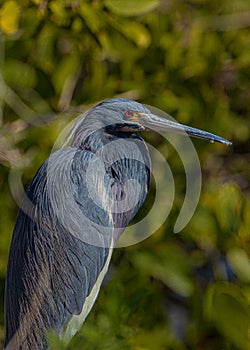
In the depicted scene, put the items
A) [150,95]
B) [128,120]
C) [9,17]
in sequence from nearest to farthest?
[128,120] < [9,17] < [150,95]

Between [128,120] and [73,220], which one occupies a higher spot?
[128,120]

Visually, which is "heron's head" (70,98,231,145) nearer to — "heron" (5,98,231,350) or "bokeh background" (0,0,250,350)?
"heron" (5,98,231,350)

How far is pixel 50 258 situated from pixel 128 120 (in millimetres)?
244

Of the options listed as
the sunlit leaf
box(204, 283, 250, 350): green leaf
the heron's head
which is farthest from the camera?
the sunlit leaf

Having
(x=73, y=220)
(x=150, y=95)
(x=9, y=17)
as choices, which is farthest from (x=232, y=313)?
(x=9, y=17)

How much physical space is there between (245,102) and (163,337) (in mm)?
649

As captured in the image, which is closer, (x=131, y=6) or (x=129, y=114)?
(x=129, y=114)

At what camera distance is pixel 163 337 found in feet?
6.53

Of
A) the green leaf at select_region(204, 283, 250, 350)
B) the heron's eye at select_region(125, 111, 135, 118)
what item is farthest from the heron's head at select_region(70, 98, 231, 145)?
the green leaf at select_region(204, 283, 250, 350)

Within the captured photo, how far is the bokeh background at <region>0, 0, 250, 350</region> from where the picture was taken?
193cm

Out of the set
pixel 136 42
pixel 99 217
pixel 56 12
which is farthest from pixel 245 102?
pixel 99 217

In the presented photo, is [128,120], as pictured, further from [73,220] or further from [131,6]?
[131,6]

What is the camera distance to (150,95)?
81.9 inches

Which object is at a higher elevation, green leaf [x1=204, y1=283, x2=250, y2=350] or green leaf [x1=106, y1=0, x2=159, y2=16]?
green leaf [x1=106, y1=0, x2=159, y2=16]
